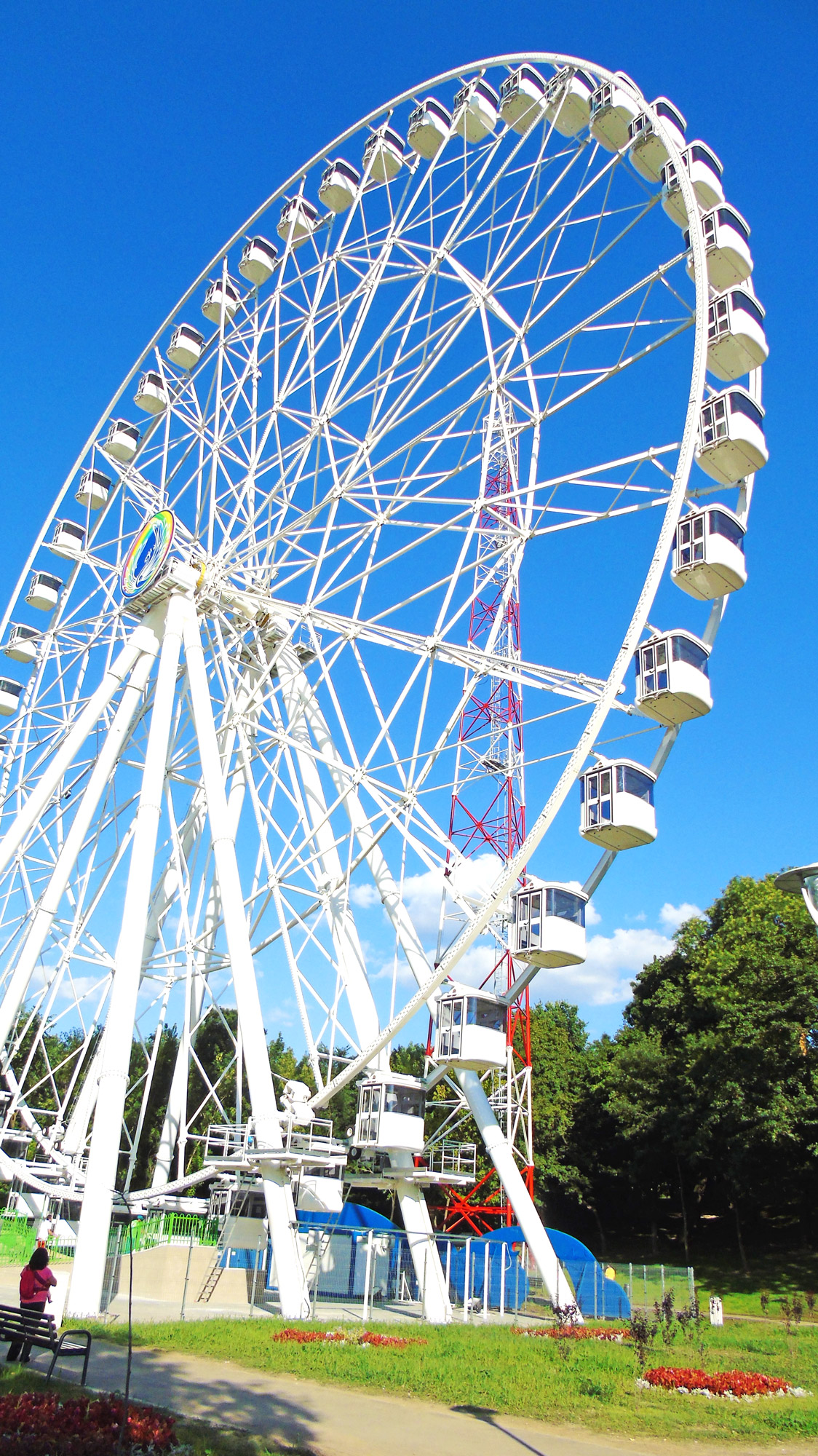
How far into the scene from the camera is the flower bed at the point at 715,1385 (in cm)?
1351

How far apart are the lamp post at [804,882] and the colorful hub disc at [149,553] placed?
18.4 meters

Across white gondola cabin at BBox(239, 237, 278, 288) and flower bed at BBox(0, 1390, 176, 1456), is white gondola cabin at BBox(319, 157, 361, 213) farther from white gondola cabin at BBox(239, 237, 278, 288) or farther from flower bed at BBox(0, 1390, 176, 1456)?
flower bed at BBox(0, 1390, 176, 1456)

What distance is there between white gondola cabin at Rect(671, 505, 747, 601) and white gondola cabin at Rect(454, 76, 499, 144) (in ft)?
41.3

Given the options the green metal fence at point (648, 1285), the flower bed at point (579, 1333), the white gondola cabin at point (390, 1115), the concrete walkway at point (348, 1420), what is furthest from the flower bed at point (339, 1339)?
the green metal fence at point (648, 1285)

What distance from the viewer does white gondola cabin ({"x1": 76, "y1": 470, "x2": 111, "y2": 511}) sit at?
109 ft

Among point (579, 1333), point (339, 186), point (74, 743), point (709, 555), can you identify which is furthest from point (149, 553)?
point (579, 1333)

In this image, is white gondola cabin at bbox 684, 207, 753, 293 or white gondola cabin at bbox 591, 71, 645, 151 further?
white gondola cabin at bbox 591, 71, 645, 151

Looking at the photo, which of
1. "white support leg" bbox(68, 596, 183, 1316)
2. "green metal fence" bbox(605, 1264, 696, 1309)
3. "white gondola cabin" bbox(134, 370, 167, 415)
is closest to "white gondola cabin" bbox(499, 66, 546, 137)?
"white gondola cabin" bbox(134, 370, 167, 415)

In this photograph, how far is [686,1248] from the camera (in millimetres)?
47281

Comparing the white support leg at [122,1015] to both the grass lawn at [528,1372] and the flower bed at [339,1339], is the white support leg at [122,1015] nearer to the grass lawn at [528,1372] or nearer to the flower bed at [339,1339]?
the grass lawn at [528,1372]

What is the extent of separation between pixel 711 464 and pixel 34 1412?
16698 millimetres

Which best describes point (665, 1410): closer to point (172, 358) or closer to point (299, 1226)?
point (299, 1226)

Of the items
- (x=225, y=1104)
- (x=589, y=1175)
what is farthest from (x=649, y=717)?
(x=225, y=1104)

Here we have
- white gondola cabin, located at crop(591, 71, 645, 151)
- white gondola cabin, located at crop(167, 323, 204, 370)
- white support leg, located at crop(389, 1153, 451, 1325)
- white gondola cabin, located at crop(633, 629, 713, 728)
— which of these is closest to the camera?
white gondola cabin, located at crop(633, 629, 713, 728)
